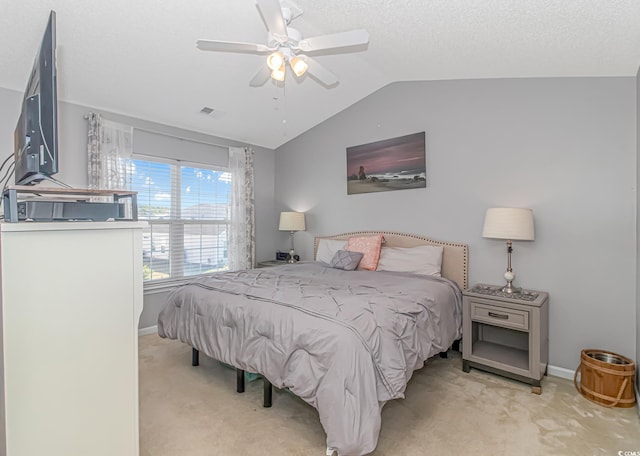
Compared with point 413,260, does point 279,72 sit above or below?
above

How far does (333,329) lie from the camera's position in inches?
72.4

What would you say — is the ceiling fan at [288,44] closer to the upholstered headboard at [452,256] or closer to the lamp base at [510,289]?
the upholstered headboard at [452,256]

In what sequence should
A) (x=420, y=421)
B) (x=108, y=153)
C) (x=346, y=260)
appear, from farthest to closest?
1. (x=346, y=260)
2. (x=108, y=153)
3. (x=420, y=421)

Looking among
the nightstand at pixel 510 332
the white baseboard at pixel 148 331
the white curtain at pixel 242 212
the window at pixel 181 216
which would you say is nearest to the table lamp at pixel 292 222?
the white curtain at pixel 242 212

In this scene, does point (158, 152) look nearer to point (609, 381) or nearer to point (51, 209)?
point (51, 209)

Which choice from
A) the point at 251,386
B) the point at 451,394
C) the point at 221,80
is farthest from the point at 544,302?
the point at 221,80

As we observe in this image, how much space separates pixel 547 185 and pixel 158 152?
13.9ft

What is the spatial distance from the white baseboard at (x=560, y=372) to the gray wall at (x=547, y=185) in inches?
1.7

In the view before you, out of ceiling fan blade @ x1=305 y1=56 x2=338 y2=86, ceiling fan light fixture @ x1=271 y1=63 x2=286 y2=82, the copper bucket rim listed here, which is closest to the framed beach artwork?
ceiling fan blade @ x1=305 y1=56 x2=338 y2=86

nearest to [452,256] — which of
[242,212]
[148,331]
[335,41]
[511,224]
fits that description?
[511,224]

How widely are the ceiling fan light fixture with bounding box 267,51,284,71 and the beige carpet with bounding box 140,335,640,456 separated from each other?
2.42 meters

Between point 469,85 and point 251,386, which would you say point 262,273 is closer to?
point 251,386

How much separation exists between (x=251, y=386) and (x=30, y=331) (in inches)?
77.0

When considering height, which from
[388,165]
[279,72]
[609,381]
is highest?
[279,72]
